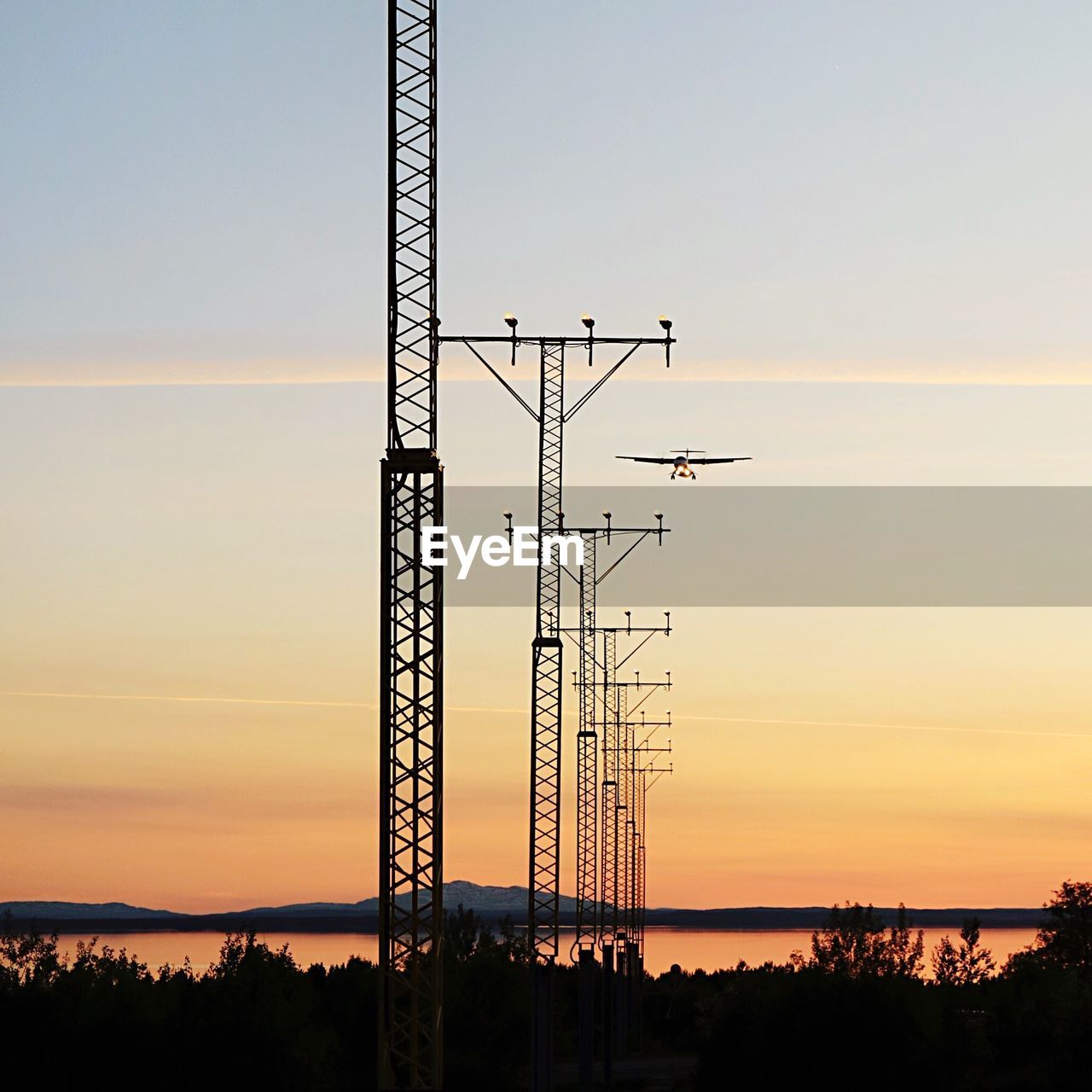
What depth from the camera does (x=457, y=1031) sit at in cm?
8825

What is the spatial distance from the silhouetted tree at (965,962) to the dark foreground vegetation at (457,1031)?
1897 inches

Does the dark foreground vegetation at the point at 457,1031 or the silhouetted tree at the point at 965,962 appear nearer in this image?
the dark foreground vegetation at the point at 457,1031

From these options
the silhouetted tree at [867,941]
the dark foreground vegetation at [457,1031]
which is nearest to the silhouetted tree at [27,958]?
the dark foreground vegetation at [457,1031]

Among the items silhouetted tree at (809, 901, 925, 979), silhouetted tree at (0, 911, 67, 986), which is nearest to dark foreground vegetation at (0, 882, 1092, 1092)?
silhouetted tree at (0, 911, 67, 986)

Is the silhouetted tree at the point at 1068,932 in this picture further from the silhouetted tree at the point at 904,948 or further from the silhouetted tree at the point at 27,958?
the silhouetted tree at the point at 27,958

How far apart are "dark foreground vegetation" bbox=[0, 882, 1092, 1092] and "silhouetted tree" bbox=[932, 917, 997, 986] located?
158 ft

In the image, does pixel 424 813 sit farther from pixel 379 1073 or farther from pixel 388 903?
pixel 379 1073

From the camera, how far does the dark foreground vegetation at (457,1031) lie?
7200cm

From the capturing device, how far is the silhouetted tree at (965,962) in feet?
477

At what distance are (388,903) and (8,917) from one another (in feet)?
321

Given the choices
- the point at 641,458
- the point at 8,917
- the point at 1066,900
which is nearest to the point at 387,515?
the point at 641,458

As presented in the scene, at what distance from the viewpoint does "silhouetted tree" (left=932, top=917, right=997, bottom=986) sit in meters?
145

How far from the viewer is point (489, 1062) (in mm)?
85438

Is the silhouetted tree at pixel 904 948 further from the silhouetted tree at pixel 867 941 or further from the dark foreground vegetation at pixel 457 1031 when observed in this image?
the dark foreground vegetation at pixel 457 1031
